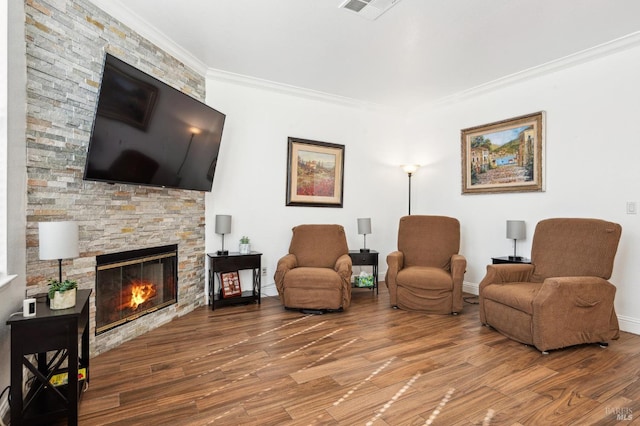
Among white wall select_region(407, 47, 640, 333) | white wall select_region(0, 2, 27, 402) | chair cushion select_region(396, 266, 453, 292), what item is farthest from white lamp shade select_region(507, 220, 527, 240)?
white wall select_region(0, 2, 27, 402)

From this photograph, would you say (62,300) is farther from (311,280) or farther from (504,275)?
(504,275)

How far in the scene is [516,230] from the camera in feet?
12.8

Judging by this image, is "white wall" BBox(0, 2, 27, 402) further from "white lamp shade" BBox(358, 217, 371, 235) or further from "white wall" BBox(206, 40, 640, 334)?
"white lamp shade" BBox(358, 217, 371, 235)

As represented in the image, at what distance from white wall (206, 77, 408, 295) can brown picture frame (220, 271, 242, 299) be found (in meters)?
0.22

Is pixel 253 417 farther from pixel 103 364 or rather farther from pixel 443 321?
pixel 443 321

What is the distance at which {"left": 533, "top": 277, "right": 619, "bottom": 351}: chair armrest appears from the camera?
2.74 m

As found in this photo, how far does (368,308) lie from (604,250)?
230cm

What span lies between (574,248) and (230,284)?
356 centimetres

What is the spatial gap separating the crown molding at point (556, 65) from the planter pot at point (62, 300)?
187 inches

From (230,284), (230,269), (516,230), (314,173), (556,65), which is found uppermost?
(556,65)

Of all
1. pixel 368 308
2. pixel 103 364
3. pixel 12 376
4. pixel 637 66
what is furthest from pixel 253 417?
pixel 637 66

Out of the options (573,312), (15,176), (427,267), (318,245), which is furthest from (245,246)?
(573,312)

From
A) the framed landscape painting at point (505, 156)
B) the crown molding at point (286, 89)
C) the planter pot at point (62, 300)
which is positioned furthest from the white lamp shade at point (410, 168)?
the planter pot at point (62, 300)

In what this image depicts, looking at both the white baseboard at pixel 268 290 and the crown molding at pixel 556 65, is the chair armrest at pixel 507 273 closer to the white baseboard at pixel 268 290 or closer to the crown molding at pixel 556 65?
the crown molding at pixel 556 65
